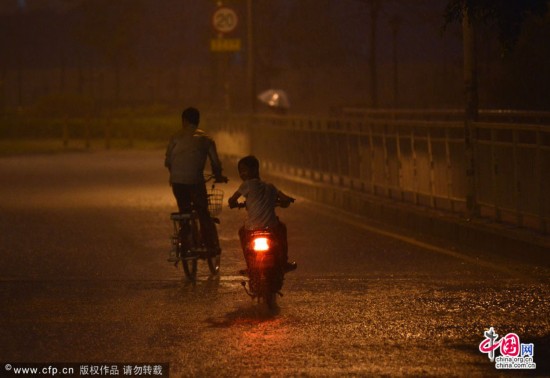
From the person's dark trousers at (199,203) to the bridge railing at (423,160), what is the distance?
12.1 feet

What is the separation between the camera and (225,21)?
33.8 meters

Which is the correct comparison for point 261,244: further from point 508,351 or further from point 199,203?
point 508,351

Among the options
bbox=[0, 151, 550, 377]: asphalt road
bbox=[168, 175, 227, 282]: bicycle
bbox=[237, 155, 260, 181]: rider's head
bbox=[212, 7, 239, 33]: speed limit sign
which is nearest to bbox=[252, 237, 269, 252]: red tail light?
bbox=[0, 151, 550, 377]: asphalt road

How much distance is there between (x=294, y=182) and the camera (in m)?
24.4

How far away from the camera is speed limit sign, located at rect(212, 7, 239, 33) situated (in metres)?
33.7

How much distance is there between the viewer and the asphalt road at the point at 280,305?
8.61 meters

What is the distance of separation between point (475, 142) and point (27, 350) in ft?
28.7

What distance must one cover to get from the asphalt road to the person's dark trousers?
450 mm

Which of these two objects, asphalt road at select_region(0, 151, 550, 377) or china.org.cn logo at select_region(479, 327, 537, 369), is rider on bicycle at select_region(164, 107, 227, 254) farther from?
china.org.cn logo at select_region(479, 327, 537, 369)

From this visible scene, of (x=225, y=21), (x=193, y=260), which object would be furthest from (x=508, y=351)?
(x=225, y=21)

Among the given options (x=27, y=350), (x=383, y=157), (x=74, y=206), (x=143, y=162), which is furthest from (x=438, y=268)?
(x=143, y=162)

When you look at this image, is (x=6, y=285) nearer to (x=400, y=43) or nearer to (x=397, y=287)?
(x=397, y=287)

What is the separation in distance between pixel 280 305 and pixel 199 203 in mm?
2263

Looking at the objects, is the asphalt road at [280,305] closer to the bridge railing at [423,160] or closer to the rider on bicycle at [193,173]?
the rider on bicycle at [193,173]
